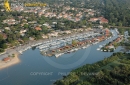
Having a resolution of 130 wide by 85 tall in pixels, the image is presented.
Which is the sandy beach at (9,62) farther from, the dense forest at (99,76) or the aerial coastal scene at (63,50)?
the dense forest at (99,76)

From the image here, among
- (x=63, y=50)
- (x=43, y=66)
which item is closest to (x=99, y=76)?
(x=43, y=66)

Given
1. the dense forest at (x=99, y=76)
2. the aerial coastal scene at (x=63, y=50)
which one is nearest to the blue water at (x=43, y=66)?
the aerial coastal scene at (x=63, y=50)

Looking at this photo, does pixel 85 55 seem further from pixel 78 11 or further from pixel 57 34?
pixel 78 11

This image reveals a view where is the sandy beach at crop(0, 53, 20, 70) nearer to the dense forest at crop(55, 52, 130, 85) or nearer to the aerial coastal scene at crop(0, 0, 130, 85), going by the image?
the aerial coastal scene at crop(0, 0, 130, 85)

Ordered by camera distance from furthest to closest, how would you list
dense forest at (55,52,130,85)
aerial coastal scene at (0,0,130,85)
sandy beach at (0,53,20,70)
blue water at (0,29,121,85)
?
1. sandy beach at (0,53,20,70)
2. blue water at (0,29,121,85)
3. aerial coastal scene at (0,0,130,85)
4. dense forest at (55,52,130,85)

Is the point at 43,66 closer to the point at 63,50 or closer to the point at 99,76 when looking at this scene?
the point at 63,50

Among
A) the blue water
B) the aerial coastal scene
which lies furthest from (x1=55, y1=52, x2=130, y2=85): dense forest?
the blue water

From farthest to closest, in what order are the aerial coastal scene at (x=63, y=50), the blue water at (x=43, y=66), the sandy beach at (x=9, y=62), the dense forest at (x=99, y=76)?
the sandy beach at (x=9, y=62) → the blue water at (x=43, y=66) → the aerial coastal scene at (x=63, y=50) → the dense forest at (x=99, y=76)
